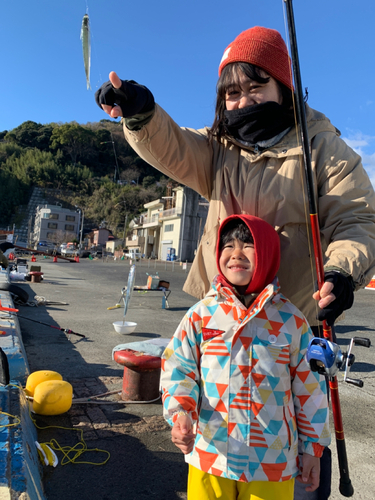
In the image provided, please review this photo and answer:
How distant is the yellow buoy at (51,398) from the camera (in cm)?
325

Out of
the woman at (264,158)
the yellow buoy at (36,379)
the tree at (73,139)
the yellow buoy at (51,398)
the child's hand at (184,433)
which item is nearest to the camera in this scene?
the child's hand at (184,433)

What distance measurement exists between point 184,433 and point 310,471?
0.58 meters

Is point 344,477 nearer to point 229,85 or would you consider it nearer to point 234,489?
point 234,489

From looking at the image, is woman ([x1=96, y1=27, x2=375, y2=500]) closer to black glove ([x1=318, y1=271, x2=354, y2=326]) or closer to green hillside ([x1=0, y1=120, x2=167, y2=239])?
black glove ([x1=318, y1=271, x2=354, y2=326])

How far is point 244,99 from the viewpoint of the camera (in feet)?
5.99

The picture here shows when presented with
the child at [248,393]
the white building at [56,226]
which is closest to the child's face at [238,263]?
the child at [248,393]

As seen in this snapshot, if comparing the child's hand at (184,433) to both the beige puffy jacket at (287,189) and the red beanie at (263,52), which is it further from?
the red beanie at (263,52)

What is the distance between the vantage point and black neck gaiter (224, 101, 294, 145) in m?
1.76

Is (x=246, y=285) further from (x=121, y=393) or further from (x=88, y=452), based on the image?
(x=121, y=393)

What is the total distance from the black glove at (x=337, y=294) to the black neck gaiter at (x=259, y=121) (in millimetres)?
809

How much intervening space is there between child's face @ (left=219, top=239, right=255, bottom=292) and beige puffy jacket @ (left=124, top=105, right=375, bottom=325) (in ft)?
0.51

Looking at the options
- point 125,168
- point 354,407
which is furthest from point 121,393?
point 125,168

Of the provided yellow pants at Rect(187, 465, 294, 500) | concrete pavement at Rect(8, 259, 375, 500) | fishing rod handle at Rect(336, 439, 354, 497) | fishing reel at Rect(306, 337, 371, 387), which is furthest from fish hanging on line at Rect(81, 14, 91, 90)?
concrete pavement at Rect(8, 259, 375, 500)

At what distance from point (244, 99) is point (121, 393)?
11.0 feet
